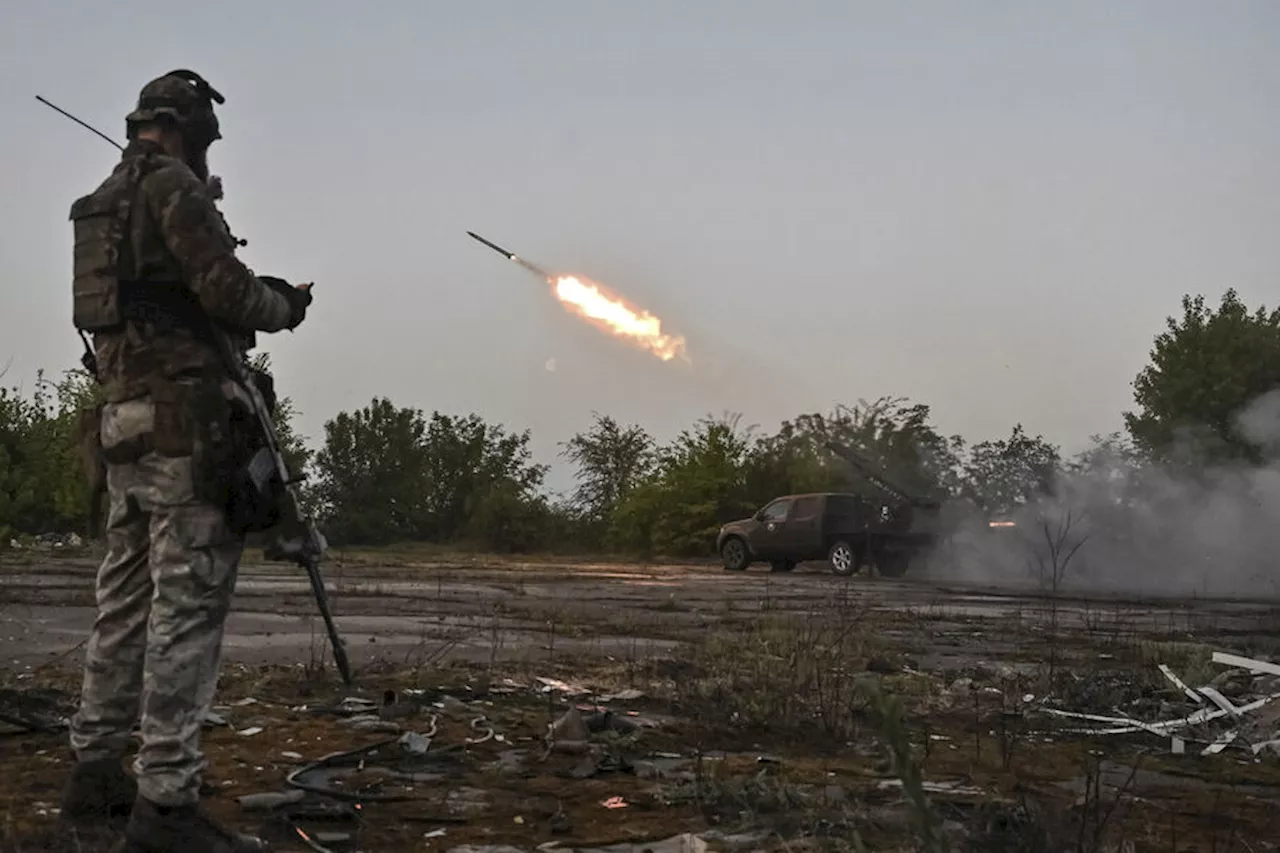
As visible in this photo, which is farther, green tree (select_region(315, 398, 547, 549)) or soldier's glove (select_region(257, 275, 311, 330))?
green tree (select_region(315, 398, 547, 549))

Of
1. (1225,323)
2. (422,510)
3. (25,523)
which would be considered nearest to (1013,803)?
(25,523)

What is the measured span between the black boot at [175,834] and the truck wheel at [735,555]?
25.5m

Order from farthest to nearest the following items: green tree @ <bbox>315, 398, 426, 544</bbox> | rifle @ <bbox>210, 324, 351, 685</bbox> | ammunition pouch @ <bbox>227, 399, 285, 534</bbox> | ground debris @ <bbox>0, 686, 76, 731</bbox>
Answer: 1. green tree @ <bbox>315, 398, 426, 544</bbox>
2. ground debris @ <bbox>0, 686, 76, 731</bbox>
3. rifle @ <bbox>210, 324, 351, 685</bbox>
4. ammunition pouch @ <bbox>227, 399, 285, 534</bbox>

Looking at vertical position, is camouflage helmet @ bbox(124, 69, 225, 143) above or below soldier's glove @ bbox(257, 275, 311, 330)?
above

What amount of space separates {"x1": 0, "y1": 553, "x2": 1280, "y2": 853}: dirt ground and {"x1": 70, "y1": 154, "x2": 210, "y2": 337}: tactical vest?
5.39 feet

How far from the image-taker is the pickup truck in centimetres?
2609

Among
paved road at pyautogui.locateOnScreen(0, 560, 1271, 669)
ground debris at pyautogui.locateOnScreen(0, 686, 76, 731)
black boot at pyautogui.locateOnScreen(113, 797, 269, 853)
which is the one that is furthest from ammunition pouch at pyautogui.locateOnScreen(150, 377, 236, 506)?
paved road at pyautogui.locateOnScreen(0, 560, 1271, 669)

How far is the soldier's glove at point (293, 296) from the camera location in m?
4.24

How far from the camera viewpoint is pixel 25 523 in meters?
31.2

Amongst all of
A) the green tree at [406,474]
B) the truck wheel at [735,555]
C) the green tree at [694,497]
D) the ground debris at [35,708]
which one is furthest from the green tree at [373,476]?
the ground debris at [35,708]

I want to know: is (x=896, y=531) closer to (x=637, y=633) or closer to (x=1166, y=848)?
(x=637, y=633)

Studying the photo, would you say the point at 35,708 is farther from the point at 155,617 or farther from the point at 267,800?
the point at 155,617

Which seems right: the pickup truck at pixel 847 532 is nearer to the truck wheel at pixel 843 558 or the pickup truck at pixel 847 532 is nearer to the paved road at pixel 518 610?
the truck wheel at pixel 843 558

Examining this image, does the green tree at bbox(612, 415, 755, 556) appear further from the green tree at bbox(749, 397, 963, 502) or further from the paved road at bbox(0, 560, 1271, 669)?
the paved road at bbox(0, 560, 1271, 669)
